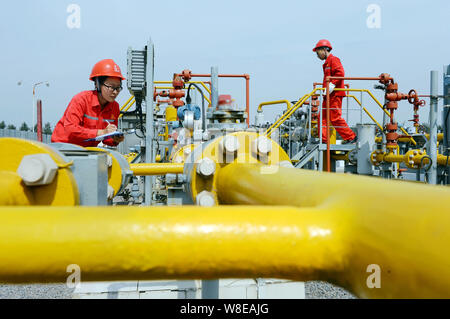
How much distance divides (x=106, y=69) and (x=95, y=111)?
0.32m

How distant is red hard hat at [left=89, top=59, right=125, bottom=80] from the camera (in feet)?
9.66

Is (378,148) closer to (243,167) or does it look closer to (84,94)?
(84,94)

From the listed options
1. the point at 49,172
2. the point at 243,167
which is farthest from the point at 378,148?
the point at 49,172

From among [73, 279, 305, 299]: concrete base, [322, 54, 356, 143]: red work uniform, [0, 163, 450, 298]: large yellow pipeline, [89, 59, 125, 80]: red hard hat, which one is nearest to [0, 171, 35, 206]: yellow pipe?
[0, 163, 450, 298]: large yellow pipeline

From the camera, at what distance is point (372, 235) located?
20.3 inches

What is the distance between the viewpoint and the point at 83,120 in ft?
9.49

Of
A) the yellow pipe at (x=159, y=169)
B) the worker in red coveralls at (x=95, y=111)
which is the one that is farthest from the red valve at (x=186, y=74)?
the yellow pipe at (x=159, y=169)

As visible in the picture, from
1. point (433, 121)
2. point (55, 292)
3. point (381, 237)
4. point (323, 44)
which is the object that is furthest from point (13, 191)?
point (323, 44)

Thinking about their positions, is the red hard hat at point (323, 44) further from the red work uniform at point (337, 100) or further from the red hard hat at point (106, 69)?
the red hard hat at point (106, 69)

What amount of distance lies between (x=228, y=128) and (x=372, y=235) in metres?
1.49

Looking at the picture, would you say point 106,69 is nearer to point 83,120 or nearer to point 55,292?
point 83,120

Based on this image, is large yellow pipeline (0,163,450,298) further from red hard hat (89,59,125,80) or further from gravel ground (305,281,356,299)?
gravel ground (305,281,356,299)

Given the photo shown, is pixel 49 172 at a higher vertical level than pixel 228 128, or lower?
lower
